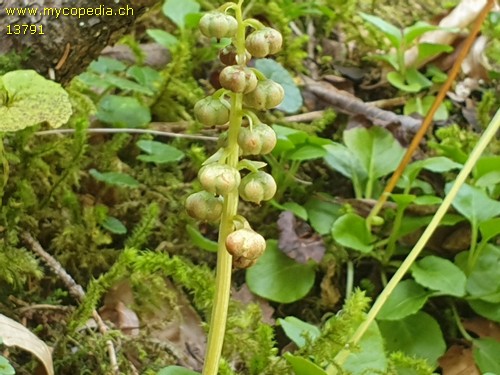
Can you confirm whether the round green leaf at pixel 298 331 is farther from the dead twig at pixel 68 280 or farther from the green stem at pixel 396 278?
the dead twig at pixel 68 280

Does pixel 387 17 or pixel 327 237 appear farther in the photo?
pixel 387 17

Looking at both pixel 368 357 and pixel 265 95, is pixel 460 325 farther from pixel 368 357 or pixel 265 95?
pixel 265 95

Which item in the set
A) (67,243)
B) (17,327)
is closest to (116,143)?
(67,243)

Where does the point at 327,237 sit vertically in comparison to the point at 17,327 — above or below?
below

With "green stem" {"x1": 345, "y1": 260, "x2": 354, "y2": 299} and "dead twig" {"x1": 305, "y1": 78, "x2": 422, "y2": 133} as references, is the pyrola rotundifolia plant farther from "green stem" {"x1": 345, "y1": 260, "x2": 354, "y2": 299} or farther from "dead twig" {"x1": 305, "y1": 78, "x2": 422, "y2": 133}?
"dead twig" {"x1": 305, "y1": 78, "x2": 422, "y2": 133}

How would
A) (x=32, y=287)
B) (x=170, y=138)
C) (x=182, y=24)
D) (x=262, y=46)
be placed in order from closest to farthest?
(x=262, y=46) < (x=32, y=287) < (x=170, y=138) < (x=182, y=24)

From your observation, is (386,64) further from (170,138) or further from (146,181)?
(146,181)

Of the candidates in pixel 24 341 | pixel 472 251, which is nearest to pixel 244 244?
pixel 24 341

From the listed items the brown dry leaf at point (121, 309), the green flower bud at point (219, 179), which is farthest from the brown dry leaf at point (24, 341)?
the green flower bud at point (219, 179)
